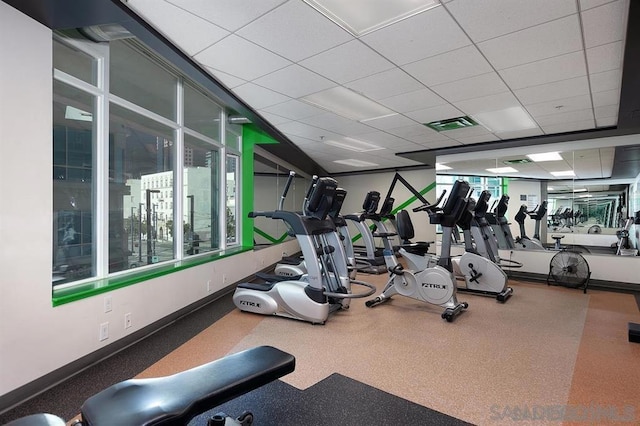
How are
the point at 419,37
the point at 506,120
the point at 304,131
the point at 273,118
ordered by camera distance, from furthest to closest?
the point at 304,131 < the point at 273,118 < the point at 506,120 < the point at 419,37

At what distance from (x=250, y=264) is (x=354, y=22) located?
14.7ft

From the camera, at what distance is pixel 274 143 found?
667 centimetres

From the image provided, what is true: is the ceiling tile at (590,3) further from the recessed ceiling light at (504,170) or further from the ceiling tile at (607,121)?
the recessed ceiling light at (504,170)

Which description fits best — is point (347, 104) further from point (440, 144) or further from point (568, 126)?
point (568, 126)

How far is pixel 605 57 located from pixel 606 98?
1.31 metres

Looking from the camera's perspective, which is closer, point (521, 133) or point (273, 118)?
point (273, 118)

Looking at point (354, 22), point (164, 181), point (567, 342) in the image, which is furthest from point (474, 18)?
point (164, 181)

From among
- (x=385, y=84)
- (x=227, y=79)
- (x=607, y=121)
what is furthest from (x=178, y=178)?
(x=607, y=121)

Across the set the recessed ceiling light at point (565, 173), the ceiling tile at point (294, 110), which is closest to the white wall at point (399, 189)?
the recessed ceiling light at point (565, 173)

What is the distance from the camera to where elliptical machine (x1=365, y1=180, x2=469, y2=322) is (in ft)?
13.2

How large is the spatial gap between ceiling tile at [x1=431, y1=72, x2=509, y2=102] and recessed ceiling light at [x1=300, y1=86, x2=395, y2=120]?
0.87 metres

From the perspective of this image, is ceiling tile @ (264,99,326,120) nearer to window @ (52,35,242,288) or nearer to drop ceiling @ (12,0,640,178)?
drop ceiling @ (12,0,640,178)

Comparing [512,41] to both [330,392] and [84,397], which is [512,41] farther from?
[84,397]

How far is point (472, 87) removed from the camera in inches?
148
